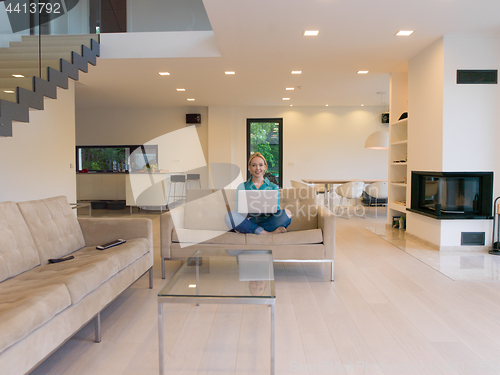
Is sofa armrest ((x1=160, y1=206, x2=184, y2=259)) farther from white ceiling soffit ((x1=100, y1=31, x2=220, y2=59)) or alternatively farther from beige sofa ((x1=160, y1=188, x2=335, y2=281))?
white ceiling soffit ((x1=100, y1=31, x2=220, y2=59))

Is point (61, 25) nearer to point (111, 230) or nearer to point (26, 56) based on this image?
point (26, 56)

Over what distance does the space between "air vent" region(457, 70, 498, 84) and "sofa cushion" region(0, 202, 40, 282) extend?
16.1 ft

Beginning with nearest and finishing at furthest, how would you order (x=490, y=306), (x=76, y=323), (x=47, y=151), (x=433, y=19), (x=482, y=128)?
(x=76, y=323) → (x=490, y=306) → (x=433, y=19) → (x=482, y=128) → (x=47, y=151)

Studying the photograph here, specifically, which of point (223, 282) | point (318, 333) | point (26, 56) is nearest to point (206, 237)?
point (223, 282)

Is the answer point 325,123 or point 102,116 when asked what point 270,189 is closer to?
point 325,123

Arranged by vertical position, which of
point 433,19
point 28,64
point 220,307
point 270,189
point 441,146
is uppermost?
point 433,19

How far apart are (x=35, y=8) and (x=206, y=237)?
359 centimetres

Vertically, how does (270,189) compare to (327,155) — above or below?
below

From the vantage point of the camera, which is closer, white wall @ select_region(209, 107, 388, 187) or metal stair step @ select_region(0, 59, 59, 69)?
metal stair step @ select_region(0, 59, 59, 69)

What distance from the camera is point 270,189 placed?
355 cm

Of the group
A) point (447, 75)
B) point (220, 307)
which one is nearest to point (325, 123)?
point (447, 75)

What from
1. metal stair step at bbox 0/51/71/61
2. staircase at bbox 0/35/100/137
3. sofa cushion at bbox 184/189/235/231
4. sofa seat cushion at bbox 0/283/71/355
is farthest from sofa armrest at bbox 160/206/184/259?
metal stair step at bbox 0/51/71/61

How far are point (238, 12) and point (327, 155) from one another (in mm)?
6385

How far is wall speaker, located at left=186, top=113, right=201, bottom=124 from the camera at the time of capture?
372 inches
